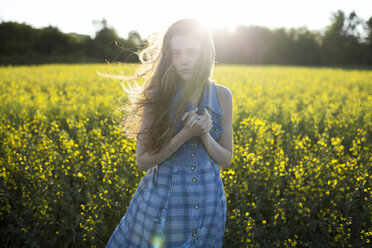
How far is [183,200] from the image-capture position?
4.01 ft

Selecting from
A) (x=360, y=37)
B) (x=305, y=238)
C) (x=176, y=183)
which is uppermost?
(x=360, y=37)

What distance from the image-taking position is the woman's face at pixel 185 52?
3.68ft

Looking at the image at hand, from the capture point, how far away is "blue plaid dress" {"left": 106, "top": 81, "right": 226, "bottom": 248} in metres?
1.22

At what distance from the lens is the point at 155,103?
1.22m

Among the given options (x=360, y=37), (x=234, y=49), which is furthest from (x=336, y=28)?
(x=234, y=49)

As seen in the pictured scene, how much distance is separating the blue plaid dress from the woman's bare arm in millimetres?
105

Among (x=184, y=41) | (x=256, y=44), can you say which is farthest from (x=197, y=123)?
(x=256, y=44)

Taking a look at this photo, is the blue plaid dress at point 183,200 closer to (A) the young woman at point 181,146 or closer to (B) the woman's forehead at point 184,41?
(A) the young woman at point 181,146

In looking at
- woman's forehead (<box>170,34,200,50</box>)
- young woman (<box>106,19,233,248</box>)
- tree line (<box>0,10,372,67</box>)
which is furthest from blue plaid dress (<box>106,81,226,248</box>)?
tree line (<box>0,10,372,67</box>)

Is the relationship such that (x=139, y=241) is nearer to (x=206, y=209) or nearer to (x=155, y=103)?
(x=206, y=209)

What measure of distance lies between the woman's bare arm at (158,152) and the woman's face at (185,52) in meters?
0.30

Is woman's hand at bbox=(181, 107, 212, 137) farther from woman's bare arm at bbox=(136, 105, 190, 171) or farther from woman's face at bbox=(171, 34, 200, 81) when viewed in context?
woman's face at bbox=(171, 34, 200, 81)

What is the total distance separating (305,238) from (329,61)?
2340 inches

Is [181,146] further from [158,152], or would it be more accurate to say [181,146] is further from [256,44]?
[256,44]
